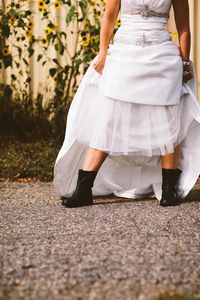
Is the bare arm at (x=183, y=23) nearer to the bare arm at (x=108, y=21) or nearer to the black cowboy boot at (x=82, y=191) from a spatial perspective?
the bare arm at (x=108, y=21)

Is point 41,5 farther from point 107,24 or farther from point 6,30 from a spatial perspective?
point 107,24

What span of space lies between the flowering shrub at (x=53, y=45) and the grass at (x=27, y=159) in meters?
0.40

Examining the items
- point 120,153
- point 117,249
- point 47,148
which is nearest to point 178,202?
point 120,153

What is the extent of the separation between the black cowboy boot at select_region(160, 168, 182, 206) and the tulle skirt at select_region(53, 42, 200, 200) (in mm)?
100

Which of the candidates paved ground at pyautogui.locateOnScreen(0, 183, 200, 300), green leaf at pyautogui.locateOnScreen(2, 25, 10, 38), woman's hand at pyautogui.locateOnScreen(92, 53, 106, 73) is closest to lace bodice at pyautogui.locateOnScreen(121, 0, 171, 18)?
woman's hand at pyautogui.locateOnScreen(92, 53, 106, 73)

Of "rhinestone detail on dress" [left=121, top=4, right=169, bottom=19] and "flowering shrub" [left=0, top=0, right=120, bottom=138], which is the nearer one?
"rhinestone detail on dress" [left=121, top=4, right=169, bottom=19]

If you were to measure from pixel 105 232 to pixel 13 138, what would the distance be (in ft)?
9.97

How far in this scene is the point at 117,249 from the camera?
2.99 m

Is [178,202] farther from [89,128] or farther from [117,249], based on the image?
[117,249]

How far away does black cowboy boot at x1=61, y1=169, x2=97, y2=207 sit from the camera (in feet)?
13.1

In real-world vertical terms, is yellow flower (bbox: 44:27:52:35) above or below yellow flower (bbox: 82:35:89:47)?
above

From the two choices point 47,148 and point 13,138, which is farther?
point 13,138

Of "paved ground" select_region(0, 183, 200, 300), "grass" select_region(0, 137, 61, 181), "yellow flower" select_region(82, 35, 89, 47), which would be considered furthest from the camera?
"yellow flower" select_region(82, 35, 89, 47)

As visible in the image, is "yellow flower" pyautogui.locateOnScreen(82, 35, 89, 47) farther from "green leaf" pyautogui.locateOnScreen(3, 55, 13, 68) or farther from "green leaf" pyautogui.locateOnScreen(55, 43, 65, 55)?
"green leaf" pyautogui.locateOnScreen(3, 55, 13, 68)
